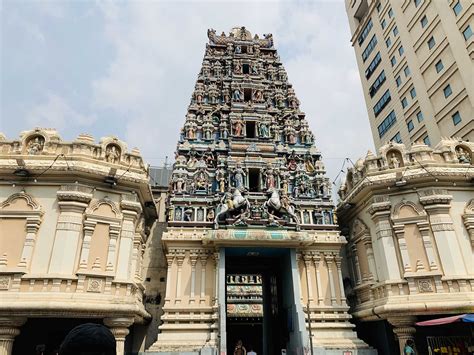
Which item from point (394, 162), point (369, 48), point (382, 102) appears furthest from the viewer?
point (369, 48)

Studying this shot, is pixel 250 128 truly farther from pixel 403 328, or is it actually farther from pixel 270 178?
pixel 403 328

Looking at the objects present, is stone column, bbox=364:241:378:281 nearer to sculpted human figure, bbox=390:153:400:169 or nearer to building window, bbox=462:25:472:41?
sculpted human figure, bbox=390:153:400:169

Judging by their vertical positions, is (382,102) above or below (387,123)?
above

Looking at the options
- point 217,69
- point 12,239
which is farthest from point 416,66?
point 12,239

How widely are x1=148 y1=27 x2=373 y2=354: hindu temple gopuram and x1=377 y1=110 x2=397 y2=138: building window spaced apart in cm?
1495

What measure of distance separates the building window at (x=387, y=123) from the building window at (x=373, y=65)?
6128 millimetres

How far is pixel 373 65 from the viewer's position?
3753cm

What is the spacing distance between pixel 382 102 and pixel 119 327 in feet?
109

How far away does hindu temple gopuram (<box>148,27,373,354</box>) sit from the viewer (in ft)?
52.8

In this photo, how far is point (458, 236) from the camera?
15.8m

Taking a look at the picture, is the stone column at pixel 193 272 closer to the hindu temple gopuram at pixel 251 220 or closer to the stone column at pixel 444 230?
the hindu temple gopuram at pixel 251 220

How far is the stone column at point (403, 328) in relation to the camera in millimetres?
14600

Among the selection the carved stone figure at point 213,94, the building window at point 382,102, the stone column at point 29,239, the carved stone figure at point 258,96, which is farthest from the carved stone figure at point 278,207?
the building window at point 382,102

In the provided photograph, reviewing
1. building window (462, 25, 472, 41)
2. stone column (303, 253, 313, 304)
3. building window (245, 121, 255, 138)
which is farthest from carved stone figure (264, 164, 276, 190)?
building window (462, 25, 472, 41)
